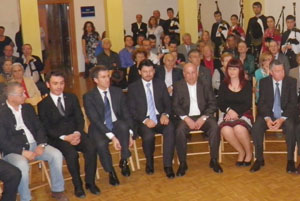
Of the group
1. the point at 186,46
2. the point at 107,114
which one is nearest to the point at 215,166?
the point at 107,114

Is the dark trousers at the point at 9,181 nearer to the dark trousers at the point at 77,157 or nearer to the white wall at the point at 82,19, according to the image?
the dark trousers at the point at 77,157

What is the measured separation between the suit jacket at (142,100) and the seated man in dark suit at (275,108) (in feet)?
3.77

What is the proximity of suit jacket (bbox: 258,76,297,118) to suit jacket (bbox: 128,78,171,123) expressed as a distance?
3.89ft

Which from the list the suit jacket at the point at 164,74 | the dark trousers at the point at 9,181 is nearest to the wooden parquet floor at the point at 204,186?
the dark trousers at the point at 9,181

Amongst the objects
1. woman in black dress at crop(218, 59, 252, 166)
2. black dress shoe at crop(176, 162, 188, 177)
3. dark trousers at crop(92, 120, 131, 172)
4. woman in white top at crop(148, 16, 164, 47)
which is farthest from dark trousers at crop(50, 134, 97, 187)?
woman in white top at crop(148, 16, 164, 47)

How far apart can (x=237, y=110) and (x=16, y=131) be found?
2700 millimetres

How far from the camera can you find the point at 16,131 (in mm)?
5027

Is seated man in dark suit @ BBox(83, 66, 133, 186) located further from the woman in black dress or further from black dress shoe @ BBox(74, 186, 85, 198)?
the woman in black dress

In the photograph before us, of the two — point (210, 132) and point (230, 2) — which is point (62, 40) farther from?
point (210, 132)

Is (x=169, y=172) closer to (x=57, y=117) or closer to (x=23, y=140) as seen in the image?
(x=57, y=117)

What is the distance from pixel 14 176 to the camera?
4605mm

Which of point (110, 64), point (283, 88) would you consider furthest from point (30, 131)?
point (110, 64)

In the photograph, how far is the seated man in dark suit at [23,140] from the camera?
192 inches

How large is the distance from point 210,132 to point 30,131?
83.7 inches
